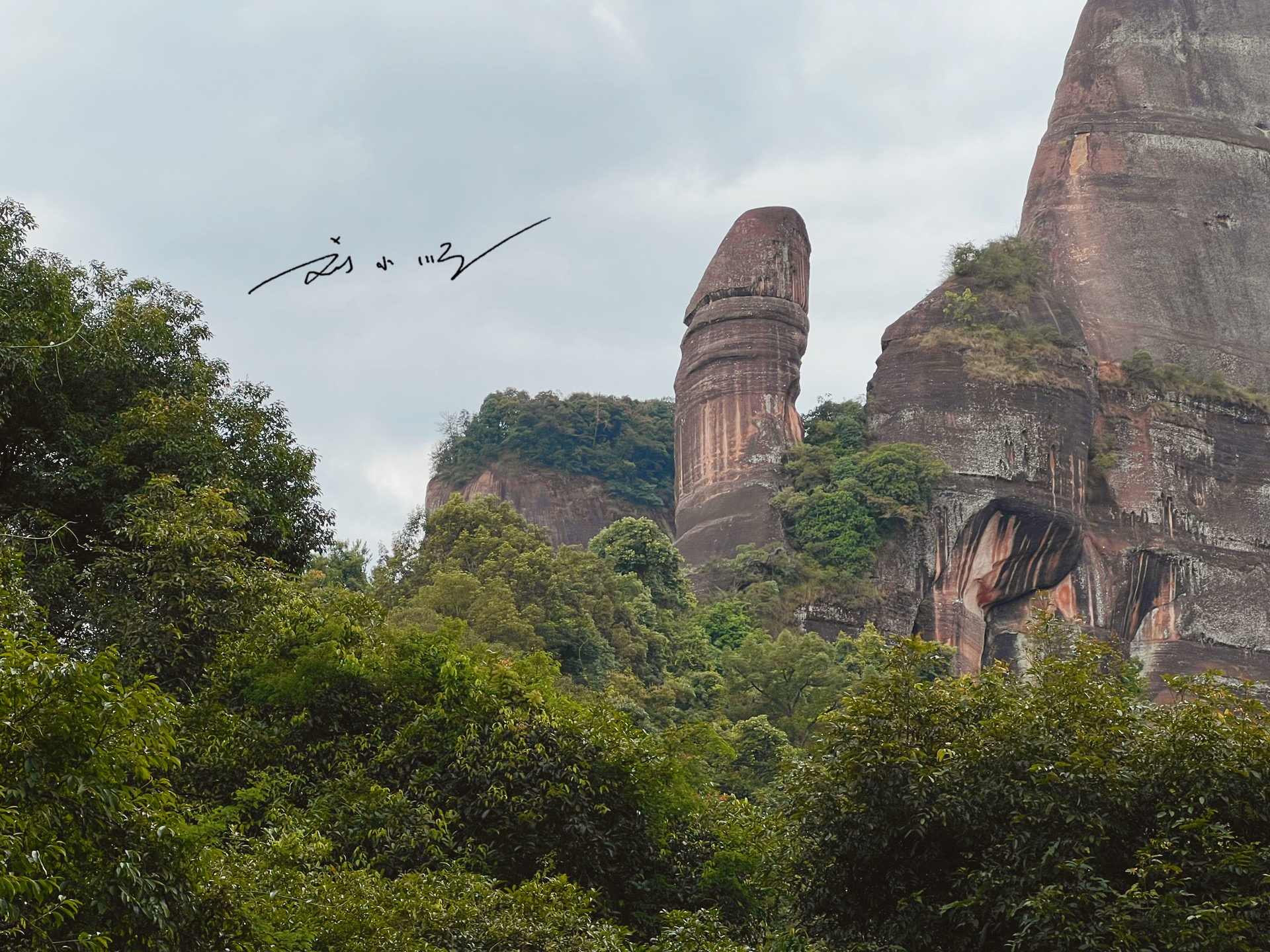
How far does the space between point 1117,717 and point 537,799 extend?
5662 millimetres

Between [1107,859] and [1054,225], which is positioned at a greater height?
[1054,225]

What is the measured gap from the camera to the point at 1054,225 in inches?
2370

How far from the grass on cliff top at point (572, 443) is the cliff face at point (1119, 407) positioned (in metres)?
15.0

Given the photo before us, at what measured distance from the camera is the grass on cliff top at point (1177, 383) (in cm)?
5288

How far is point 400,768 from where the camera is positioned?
16250 mm

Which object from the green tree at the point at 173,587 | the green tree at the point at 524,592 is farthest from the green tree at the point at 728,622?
the green tree at the point at 173,587

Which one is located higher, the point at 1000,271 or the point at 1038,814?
the point at 1000,271

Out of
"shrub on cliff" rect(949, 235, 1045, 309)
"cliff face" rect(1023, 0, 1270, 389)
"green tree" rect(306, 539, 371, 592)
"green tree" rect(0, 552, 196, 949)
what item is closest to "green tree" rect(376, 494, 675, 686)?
"green tree" rect(306, 539, 371, 592)

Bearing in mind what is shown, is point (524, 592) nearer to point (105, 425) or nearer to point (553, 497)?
point (105, 425)

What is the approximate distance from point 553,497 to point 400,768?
150 ft

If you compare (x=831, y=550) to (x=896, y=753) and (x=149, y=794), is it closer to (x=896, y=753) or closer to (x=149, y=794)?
(x=896, y=753)

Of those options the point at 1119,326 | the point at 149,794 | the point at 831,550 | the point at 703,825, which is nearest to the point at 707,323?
the point at 831,550

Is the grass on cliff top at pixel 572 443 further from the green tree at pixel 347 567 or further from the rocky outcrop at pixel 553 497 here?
the green tree at pixel 347 567

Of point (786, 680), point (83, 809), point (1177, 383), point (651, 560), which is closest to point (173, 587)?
point (83, 809)
